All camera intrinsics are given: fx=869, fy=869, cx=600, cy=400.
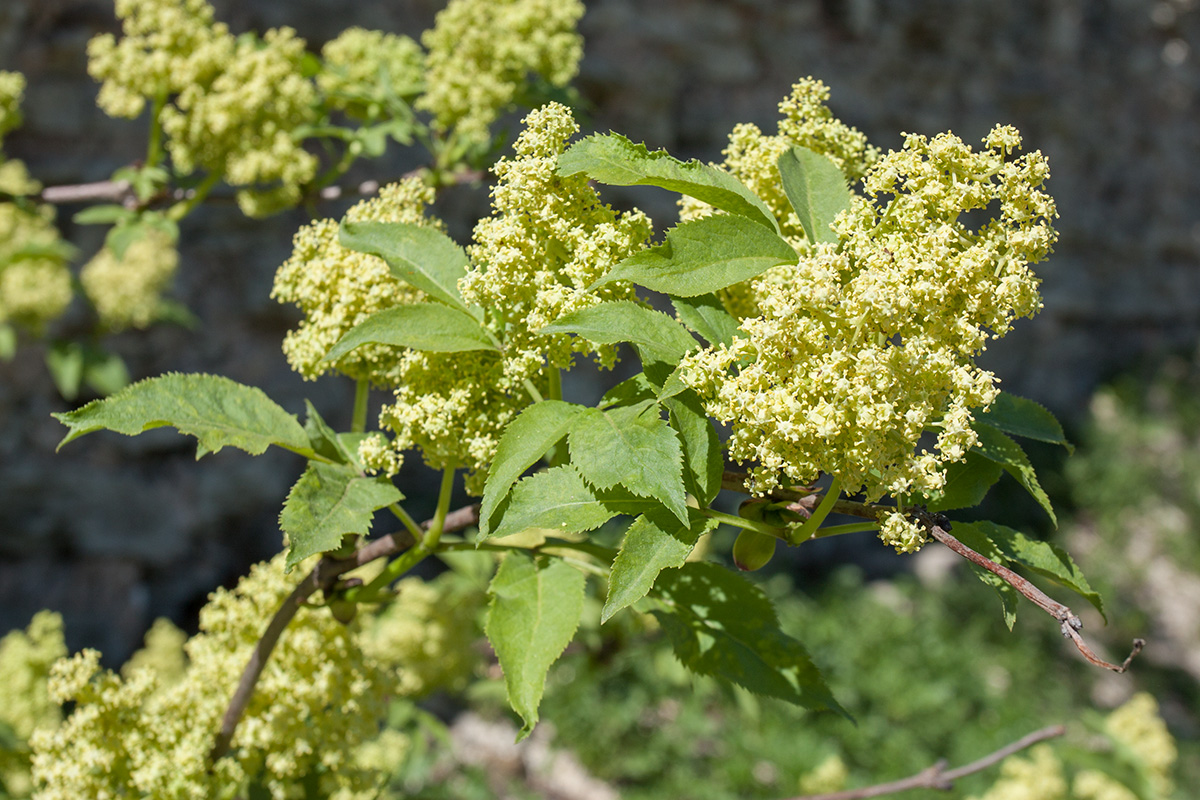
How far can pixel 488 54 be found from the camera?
1.62 metres

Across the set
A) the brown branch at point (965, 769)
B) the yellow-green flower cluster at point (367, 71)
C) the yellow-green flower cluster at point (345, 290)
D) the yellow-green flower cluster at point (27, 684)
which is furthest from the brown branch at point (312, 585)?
the yellow-green flower cluster at point (367, 71)

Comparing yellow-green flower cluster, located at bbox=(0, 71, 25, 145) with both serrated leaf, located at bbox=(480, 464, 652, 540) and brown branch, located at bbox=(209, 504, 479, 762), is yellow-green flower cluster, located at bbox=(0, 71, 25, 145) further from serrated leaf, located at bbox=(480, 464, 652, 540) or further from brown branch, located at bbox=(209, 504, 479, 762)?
serrated leaf, located at bbox=(480, 464, 652, 540)

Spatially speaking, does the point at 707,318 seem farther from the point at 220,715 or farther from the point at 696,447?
the point at 220,715

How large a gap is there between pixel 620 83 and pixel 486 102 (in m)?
3.40

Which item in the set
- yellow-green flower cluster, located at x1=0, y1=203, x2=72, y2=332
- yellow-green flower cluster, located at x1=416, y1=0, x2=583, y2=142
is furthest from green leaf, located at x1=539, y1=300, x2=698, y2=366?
yellow-green flower cluster, located at x1=0, y1=203, x2=72, y2=332

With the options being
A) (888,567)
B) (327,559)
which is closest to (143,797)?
(327,559)

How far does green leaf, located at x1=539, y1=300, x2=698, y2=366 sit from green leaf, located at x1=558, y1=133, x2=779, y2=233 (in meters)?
0.10

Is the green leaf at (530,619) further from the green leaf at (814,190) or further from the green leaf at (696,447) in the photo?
the green leaf at (814,190)

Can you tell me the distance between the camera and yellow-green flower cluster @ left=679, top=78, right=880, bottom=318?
34.8 inches

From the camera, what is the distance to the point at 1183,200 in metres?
7.68

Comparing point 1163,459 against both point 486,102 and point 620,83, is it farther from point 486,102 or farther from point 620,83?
point 486,102

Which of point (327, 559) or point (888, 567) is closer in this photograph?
point (327, 559)

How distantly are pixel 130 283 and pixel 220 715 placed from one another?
2161 mm

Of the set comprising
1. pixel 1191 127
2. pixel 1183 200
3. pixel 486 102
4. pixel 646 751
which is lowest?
pixel 646 751
